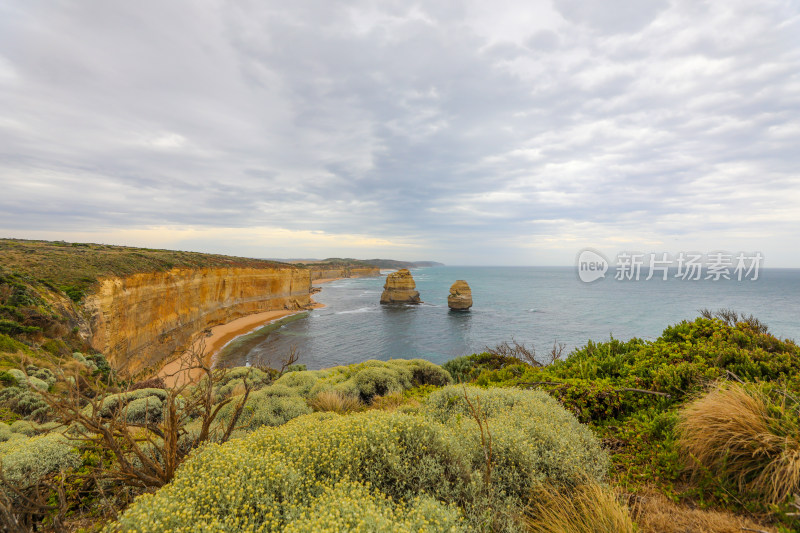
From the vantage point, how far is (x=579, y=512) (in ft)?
10.7

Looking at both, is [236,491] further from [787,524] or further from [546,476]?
[787,524]

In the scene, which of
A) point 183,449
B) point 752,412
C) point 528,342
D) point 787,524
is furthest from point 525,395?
point 528,342

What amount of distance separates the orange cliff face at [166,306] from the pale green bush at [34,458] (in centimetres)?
192

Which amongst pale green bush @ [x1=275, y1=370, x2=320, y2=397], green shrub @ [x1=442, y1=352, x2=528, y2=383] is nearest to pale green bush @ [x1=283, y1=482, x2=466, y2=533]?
pale green bush @ [x1=275, y1=370, x2=320, y2=397]

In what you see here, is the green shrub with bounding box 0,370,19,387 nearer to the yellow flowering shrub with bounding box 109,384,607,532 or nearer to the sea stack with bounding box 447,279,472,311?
the yellow flowering shrub with bounding box 109,384,607,532

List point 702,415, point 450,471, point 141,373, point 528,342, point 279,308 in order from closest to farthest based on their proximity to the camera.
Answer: point 450,471
point 702,415
point 141,373
point 528,342
point 279,308

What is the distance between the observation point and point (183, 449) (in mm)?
5039

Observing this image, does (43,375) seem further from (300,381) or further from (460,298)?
(460,298)

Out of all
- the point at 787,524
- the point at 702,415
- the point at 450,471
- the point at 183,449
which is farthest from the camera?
the point at 183,449

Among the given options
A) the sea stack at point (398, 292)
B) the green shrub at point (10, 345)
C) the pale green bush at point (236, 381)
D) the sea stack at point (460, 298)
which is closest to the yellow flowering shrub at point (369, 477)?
the pale green bush at point (236, 381)

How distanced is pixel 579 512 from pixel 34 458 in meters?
7.55

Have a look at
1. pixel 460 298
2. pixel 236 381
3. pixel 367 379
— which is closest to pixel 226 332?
pixel 236 381

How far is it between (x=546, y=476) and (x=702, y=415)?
2344 millimetres

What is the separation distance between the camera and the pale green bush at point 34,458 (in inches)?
168
